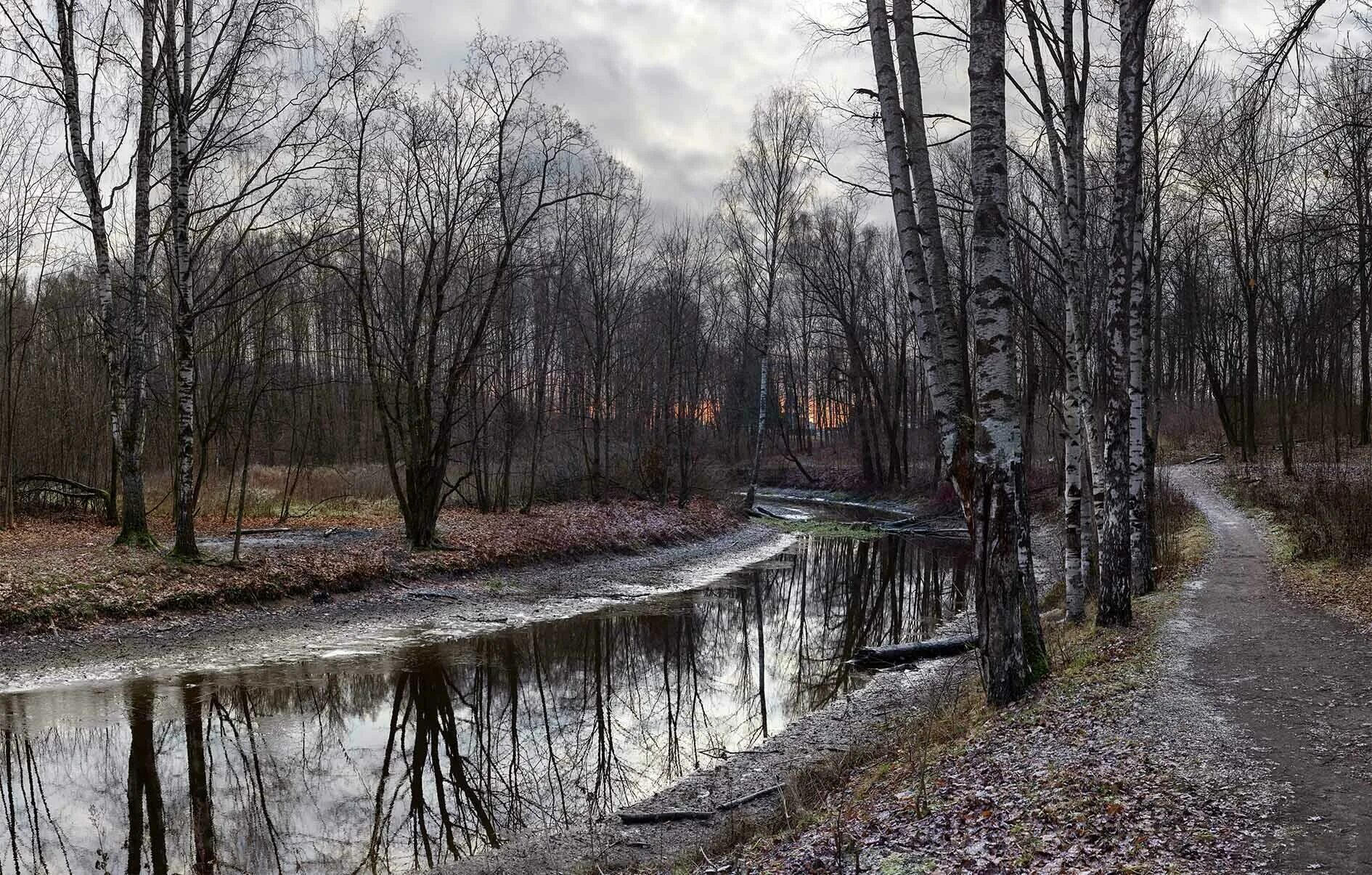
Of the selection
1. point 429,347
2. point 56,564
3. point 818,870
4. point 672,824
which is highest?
point 429,347

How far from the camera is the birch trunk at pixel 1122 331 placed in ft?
32.8

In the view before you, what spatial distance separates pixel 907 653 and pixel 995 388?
6.80 metres

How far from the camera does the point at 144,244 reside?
579 inches

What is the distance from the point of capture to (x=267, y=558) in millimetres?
16016

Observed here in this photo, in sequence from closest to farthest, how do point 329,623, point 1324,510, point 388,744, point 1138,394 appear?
A: 1. point 388,744
2. point 1138,394
3. point 329,623
4. point 1324,510

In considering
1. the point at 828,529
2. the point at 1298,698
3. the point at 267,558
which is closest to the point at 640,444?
the point at 828,529

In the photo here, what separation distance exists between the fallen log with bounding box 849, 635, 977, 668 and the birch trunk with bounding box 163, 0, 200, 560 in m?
11.6

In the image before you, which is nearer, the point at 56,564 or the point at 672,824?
the point at 672,824

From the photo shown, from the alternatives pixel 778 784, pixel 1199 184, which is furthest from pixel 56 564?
Result: pixel 1199 184

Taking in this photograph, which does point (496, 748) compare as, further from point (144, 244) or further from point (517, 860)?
point (144, 244)

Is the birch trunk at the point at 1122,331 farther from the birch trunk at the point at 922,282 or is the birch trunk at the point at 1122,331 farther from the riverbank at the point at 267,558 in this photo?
the riverbank at the point at 267,558

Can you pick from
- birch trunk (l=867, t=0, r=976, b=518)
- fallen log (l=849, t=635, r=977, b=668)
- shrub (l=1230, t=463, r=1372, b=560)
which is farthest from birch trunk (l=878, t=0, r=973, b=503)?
shrub (l=1230, t=463, r=1372, b=560)

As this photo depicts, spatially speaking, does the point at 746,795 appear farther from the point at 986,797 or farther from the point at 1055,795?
the point at 1055,795

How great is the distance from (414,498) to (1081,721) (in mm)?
15289
